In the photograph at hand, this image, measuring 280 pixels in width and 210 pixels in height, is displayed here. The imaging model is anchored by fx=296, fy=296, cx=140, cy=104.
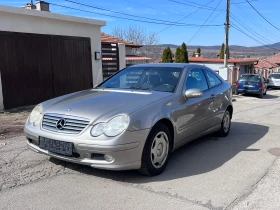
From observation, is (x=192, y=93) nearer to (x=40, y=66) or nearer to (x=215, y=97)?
(x=215, y=97)

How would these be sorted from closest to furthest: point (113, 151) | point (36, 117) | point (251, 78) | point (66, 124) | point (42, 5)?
point (113, 151) < point (66, 124) < point (36, 117) < point (42, 5) < point (251, 78)

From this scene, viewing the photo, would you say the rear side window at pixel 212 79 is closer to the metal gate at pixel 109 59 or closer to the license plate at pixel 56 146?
the license plate at pixel 56 146

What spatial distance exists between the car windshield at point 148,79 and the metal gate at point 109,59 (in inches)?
311

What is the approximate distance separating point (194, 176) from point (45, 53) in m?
7.86

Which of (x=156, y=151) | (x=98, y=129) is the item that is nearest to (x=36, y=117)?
(x=98, y=129)

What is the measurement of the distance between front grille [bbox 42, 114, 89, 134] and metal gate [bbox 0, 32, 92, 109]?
5.90 meters

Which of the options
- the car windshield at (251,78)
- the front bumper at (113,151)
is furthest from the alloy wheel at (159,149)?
the car windshield at (251,78)

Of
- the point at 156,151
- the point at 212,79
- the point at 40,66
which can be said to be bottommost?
the point at 156,151

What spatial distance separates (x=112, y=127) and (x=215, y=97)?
281cm

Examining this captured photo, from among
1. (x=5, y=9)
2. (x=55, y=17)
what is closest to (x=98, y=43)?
(x=55, y=17)

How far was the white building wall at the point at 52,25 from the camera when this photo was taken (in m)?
9.08

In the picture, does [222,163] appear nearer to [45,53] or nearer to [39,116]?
[39,116]

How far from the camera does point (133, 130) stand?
361 cm

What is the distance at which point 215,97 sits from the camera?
570cm
